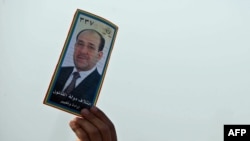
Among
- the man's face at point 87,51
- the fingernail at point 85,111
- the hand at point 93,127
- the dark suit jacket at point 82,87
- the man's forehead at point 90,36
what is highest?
the man's forehead at point 90,36

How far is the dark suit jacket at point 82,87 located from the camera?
711mm

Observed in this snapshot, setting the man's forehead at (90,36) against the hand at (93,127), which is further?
the man's forehead at (90,36)

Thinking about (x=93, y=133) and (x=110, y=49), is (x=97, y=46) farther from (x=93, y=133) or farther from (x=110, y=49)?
(x=93, y=133)

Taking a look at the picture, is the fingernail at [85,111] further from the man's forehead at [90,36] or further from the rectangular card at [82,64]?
the man's forehead at [90,36]

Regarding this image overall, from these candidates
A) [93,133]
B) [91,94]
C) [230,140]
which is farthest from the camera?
[230,140]

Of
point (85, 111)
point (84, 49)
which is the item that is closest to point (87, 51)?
point (84, 49)

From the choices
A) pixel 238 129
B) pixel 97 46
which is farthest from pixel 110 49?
pixel 238 129

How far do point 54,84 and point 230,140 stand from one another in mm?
1335

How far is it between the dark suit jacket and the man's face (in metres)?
0.02

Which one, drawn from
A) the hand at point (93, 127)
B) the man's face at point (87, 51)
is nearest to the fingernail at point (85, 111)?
the hand at point (93, 127)

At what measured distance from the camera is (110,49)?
743 millimetres

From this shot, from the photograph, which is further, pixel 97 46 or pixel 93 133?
pixel 97 46

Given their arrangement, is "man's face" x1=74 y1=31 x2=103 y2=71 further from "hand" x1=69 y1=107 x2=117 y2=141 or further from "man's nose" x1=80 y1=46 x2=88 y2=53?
"hand" x1=69 y1=107 x2=117 y2=141

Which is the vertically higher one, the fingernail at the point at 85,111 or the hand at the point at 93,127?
the fingernail at the point at 85,111
